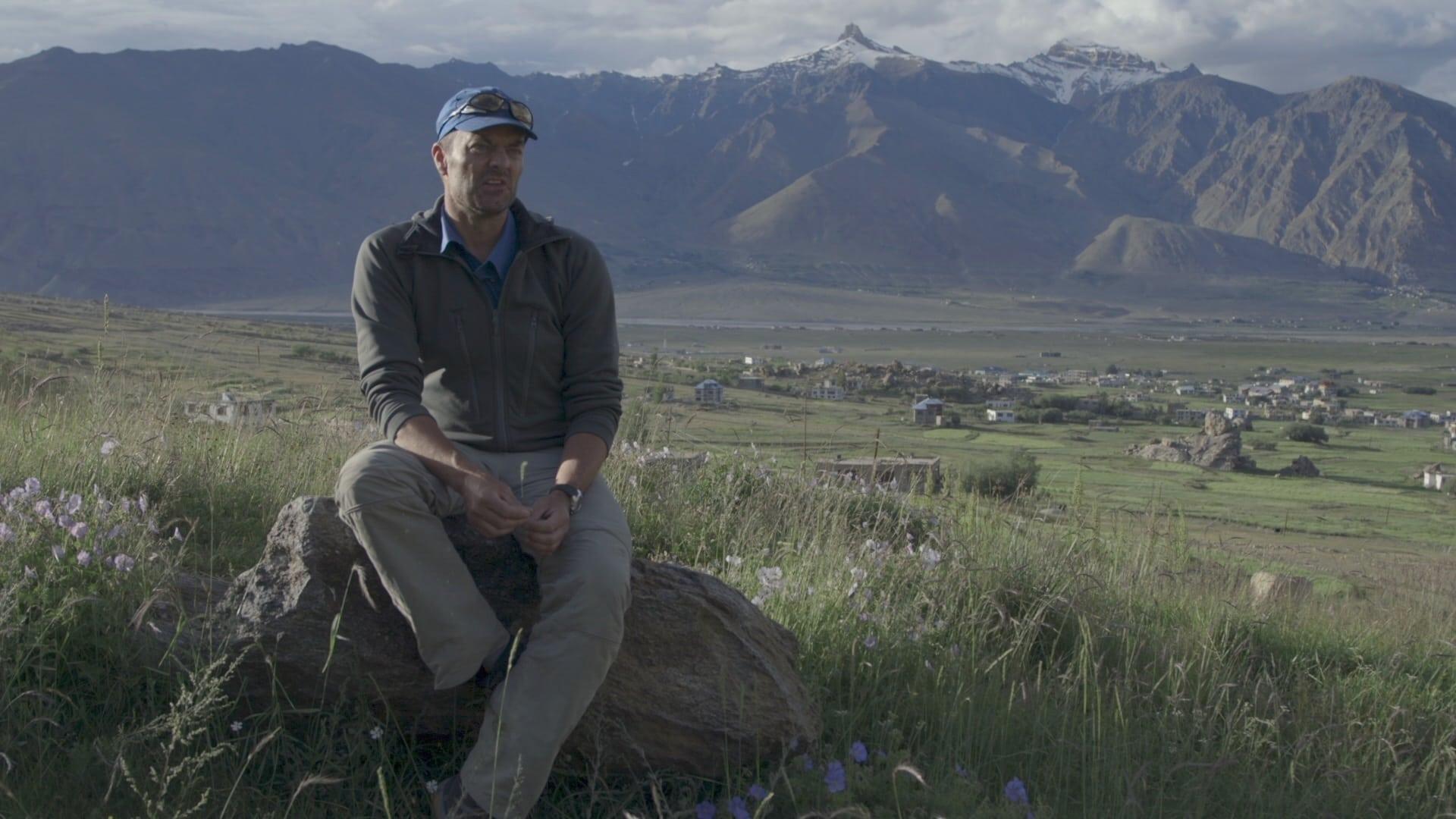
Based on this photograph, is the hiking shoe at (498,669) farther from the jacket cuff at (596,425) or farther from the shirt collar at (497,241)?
the shirt collar at (497,241)

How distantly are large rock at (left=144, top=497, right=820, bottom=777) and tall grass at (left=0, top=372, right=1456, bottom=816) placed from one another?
0.32ft

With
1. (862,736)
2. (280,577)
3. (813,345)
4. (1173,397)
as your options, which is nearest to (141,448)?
(280,577)

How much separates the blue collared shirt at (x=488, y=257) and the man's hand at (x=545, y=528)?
2.91 ft

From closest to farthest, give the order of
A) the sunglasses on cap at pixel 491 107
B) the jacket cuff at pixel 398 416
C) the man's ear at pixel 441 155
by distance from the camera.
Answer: the jacket cuff at pixel 398 416 → the sunglasses on cap at pixel 491 107 → the man's ear at pixel 441 155

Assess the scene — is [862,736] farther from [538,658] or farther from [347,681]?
[347,681]

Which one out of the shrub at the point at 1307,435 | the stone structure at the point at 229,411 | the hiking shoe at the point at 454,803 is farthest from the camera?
the shrub at the point at 1307,435

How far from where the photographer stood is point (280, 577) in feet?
14.2

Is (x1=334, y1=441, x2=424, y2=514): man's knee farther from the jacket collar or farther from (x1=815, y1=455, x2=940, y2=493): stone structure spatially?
(x1=815, y1=455, x2=940, y2=493): stone structure

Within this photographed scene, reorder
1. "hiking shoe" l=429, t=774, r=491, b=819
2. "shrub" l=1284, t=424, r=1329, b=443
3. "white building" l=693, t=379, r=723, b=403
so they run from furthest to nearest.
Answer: "shrub" l=1284, t=424, r=1329, b=443 → "white building" l=693, t=379, r=723, b=403 → "hiking shoe" l=429, t=774, r=491, b=819

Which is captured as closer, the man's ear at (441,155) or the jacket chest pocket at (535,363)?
the jacket chest pocket at (535,363)

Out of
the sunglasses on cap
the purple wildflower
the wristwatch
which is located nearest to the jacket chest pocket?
the wristwatch

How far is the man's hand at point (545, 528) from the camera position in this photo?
4070 millimetres

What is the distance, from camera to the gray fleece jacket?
4578 millimetres

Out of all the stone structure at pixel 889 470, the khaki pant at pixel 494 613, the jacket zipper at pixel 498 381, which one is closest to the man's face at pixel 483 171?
the jacket zipper at pixel 498 381
